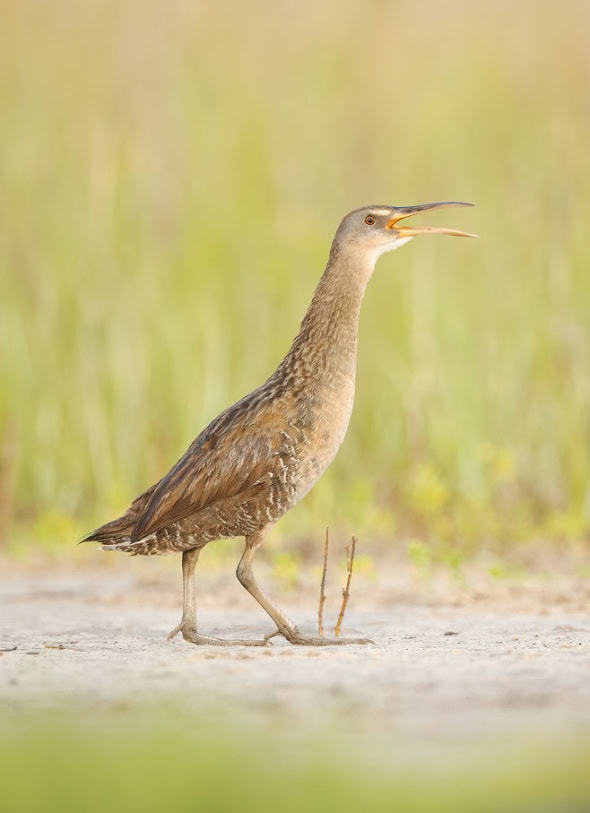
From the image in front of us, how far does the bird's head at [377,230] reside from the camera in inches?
239

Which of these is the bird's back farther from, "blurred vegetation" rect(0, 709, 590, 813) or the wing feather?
"blurred vegetation" rect(0, 709, 590, 813)

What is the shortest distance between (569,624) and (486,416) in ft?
14.1

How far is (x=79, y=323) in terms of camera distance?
1073 cm

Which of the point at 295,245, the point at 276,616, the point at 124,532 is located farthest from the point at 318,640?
the point at 295,245

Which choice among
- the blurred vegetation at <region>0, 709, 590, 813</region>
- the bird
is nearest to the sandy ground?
the blurred vegetation at <region>0, 709, 590, 813</region>

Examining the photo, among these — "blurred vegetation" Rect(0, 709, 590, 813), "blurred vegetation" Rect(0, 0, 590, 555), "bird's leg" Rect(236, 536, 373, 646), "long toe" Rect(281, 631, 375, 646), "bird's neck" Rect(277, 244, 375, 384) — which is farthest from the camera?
"blurred vegetation" Rect(0, 0, 590, 555)

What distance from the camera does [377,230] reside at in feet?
20.0

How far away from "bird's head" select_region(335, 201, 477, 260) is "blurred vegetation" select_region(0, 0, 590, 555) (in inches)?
106

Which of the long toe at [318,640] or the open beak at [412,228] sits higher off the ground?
the open beak at [412,228]

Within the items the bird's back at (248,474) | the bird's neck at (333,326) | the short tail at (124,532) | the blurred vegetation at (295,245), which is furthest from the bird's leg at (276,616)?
the blurred vegetation at (295,245)

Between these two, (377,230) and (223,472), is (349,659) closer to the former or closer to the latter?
(223,472)

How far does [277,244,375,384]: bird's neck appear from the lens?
563cm

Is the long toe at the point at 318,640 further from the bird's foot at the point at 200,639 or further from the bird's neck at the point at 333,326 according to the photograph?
the bird's neck at the point at 333,326

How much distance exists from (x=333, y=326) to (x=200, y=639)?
4.61 feet
